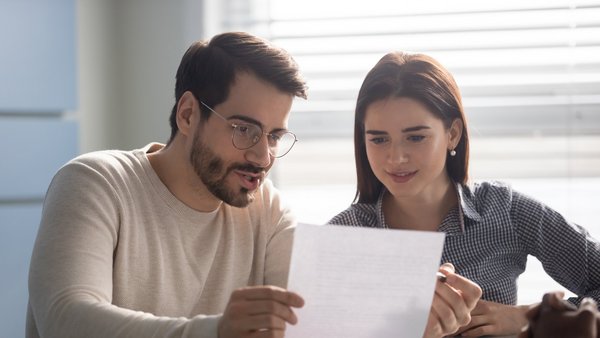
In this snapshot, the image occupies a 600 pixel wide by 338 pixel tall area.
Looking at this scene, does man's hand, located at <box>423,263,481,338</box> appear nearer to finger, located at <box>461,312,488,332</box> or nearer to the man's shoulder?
finger, located at <box>461,312,488,332</box>

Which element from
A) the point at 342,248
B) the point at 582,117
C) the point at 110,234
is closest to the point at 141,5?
the point at 582,117

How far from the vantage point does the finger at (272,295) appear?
3.50ft

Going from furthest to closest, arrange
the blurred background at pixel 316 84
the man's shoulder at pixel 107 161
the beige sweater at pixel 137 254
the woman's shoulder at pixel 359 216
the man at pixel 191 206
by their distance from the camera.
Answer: the blurred background at pixel 316 84, the woman's shoulder at pixel 359 216, the man's shoulder at pixel 107 161, the man at pixel 191 206, the beige sweater at pixel 137 254

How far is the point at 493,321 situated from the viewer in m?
1.57

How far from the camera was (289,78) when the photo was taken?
60.4 inches

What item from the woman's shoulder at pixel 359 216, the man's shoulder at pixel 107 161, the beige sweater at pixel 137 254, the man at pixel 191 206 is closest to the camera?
the beige sweater at pixel 137 254

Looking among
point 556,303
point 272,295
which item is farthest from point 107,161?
point 556,303

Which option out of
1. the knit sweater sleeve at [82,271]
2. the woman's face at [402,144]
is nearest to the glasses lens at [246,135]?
the knit sweater sleeve at [82,271]

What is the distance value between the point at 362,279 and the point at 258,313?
0.15m

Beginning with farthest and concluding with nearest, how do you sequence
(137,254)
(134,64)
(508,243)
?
(134,64), (508,243), (137,254)

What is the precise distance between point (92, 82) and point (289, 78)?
173 centimetres

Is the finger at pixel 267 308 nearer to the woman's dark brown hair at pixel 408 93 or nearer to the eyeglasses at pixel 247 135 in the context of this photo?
the eyeglasses at pixel 247 135

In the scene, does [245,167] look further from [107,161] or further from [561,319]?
[561,319]

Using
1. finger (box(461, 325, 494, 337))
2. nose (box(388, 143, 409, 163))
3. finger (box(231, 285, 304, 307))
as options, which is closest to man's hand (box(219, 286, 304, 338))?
finger (box(231, 285, 304, 307))
